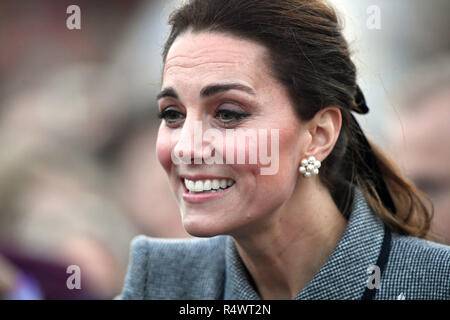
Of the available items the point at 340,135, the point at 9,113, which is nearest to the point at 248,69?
the point at 340,135

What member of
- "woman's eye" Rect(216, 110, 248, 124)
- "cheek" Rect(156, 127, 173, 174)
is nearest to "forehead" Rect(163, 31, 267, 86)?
"woman's eye" Rect(216, 110, 248, 124)

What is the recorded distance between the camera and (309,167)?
2.27m

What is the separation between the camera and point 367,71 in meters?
2.63

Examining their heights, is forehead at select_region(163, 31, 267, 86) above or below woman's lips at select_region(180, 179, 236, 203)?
above

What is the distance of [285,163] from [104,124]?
243 centimetres

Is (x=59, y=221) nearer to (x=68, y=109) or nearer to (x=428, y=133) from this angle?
(x=68, y=109)

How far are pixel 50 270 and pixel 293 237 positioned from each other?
1828 mm

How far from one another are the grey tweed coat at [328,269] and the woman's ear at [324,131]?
286 millimetres

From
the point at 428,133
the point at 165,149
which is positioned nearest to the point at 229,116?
the point at 165,149

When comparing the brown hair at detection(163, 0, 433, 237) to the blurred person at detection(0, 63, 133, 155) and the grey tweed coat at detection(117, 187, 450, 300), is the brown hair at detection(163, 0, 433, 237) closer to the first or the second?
the grey tweed coat at detection(117, 187, 450, 300)

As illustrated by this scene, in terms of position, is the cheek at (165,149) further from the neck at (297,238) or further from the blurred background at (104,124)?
the blurred background at (104,124)

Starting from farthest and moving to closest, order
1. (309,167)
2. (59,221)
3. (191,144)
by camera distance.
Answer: (59,221)
(309,167)
(191,144)

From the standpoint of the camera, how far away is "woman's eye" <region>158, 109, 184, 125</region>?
2317 millimetres
